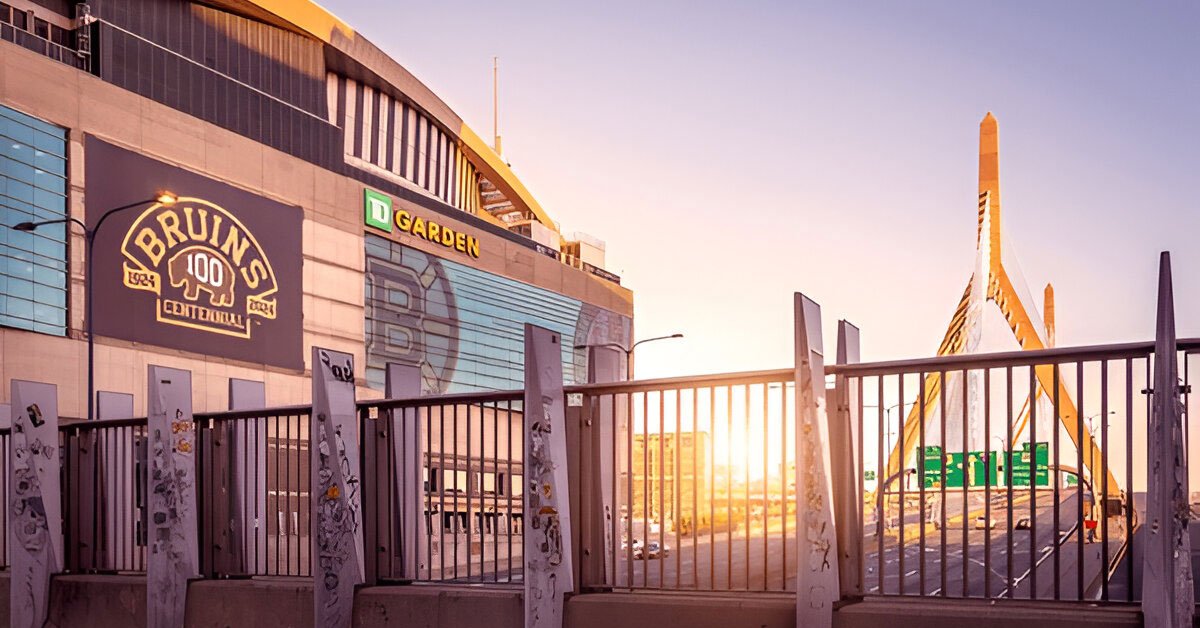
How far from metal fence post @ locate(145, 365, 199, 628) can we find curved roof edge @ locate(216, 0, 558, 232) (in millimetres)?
56127

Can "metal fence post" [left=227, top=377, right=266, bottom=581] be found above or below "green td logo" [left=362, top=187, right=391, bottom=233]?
below

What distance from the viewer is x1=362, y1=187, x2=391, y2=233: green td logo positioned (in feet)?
221

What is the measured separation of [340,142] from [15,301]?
24.4 m

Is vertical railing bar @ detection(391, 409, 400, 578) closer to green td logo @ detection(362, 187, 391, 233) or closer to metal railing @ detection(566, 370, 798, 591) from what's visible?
metal railing @ detection(566, 370, 798, 591)

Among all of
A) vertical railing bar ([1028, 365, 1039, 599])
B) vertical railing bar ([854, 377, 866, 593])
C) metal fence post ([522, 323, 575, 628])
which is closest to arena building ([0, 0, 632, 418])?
metal fence post ([522, 323, 575, 628])

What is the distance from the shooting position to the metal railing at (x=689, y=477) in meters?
7.04

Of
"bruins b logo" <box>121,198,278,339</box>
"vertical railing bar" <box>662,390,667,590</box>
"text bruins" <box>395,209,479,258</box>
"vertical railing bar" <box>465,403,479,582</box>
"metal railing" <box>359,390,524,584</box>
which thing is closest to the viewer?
"vertical railing bar" <box>662,390,667,590</box>

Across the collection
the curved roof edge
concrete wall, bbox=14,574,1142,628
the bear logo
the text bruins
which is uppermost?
the curved roof edge

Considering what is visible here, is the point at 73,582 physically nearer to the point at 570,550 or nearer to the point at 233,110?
the point at 570,550

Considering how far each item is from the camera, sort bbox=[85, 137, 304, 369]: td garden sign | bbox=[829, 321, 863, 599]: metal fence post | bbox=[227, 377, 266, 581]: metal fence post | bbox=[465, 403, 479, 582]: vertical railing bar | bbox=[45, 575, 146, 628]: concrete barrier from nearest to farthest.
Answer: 1. bbox=[829, 321, 863, 599]: metal fence post
2. bbox=[465, 403, 479, 582]: vertical railing bar
3. bbox=[227, 377, 266, 581]: metal fence post
4. bbox=[45, 575, 146, 628]: concrete barrier
5. bbox=[85, 137, 304, 369]: td garden sign

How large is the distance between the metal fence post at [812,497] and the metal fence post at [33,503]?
7.32 metres

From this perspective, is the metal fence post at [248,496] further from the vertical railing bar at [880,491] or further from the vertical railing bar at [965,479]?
the vertical railing bar at [965,479]

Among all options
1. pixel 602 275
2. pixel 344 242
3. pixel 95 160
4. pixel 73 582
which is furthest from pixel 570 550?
pixel 602 275

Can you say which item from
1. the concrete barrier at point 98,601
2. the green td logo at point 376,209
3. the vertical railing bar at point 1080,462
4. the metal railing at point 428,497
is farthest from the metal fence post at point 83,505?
the green td logo at point 376,209
